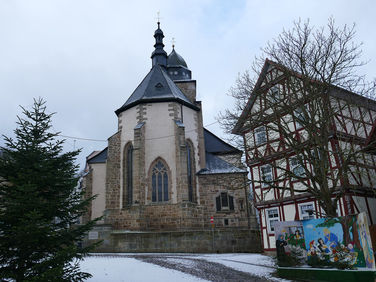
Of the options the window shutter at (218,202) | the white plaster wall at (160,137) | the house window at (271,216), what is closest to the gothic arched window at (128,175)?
the white plaster wall at (160,137)

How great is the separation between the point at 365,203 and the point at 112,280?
12379mm

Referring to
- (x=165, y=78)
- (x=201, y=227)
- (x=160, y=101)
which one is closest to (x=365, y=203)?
(x=201, y=227)

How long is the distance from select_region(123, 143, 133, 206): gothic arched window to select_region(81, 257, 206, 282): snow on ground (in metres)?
10.2

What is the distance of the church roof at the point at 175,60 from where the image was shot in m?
35.6

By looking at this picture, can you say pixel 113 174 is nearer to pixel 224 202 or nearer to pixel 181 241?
pixel 181 241

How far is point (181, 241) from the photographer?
56.0 ft

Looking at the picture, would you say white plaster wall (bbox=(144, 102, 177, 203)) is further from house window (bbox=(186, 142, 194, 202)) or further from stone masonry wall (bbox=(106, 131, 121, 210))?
stone masonry wall (bbox=(106, 131, 121, 210))

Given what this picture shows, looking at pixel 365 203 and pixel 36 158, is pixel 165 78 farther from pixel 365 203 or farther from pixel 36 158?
pixel 36 158

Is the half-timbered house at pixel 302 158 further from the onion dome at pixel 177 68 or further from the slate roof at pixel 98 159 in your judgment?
the onion dome at pixel 177 68

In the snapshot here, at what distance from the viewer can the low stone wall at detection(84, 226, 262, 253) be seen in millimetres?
17078

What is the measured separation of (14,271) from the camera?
22.1ft

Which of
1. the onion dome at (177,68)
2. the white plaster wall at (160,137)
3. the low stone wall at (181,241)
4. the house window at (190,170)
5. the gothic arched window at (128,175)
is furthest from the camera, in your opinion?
the onion dome at (177,68)

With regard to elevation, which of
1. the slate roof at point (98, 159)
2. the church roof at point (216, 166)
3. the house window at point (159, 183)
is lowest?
the house window at point (159, 183)

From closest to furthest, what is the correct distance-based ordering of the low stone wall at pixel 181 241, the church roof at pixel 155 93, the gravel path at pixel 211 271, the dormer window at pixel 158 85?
1. the gravel path at pixel 211 271
2. the low stone wall at pixel 181 241
3. the church roof at pixel 155 93
4. the dormer window at pixel 158 85
